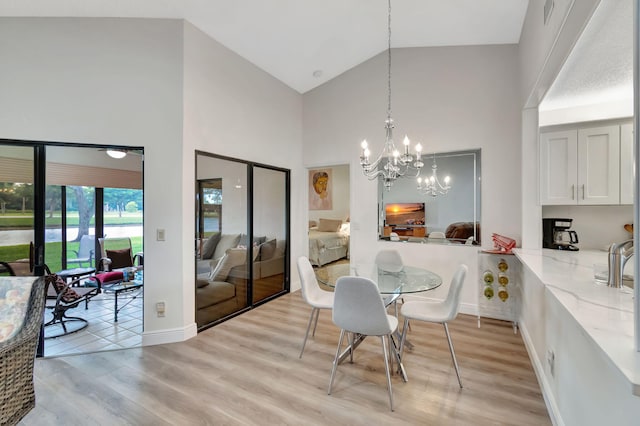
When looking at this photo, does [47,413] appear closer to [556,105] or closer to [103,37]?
[103,37]

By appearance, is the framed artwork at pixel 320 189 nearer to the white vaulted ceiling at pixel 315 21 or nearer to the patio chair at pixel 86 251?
the white vaulted ceiling at pixel 315 21

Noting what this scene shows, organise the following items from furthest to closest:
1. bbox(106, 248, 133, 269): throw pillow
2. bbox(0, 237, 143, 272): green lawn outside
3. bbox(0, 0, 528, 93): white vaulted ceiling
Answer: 1. bbox(106, 248, 133, 269): throw pillow
2. bbox(0, 0, 528, 93): white vaulted ceiling
3. bbox(0, 237, 143, 272): green lawn outside

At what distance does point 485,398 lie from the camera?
2.10 metres

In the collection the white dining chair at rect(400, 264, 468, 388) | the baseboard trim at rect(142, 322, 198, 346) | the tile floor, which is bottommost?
the tile floor

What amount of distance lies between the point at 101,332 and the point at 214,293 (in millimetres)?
1260

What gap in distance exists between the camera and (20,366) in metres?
1.75

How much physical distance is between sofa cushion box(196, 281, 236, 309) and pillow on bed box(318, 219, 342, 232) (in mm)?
4286

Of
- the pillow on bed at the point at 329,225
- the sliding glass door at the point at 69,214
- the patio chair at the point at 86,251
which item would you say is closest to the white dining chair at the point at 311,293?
the sliding glass door at the point at 69,214

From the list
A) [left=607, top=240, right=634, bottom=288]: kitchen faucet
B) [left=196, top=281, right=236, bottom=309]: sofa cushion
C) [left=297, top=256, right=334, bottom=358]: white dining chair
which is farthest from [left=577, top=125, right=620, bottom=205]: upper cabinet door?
[left=196, top=281, right=236, bottom=309]: sofa cushion

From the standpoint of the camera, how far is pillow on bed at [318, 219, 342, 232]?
25.7 ft

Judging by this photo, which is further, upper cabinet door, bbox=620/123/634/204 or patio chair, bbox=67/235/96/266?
patio chair, bbox=67/235/96/266

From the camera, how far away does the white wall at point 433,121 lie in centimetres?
358

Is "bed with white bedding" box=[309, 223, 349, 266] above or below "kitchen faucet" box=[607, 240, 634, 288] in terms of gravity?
below

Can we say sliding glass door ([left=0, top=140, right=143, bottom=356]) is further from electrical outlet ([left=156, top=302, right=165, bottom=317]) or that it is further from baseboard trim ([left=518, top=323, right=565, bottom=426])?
baseboard trim ([left=518, top=323, right=565, bottom=426])
